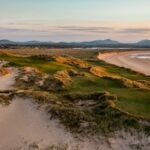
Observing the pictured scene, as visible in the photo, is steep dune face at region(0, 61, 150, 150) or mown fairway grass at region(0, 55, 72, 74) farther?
mown fairway grass at region(0, 55, 72, 74)

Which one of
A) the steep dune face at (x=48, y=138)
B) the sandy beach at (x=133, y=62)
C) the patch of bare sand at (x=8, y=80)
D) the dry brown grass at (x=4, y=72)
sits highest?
the dry brown grass at (x=4, y=72)

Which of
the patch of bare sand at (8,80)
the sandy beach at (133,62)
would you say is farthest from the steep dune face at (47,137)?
the sandy beach at (133,62)

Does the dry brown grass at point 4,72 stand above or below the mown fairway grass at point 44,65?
above

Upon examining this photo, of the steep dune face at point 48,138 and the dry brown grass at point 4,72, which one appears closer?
the steep dune face at point 48,138

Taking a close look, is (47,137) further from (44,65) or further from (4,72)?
(44,65)

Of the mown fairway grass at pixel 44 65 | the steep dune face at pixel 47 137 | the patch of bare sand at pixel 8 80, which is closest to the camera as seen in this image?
the steep dune face at pixel 47 137

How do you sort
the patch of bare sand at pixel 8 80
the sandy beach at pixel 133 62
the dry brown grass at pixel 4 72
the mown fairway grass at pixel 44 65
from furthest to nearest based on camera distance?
the sandy beach at pixel 133 62 < the mown fairway grass at pixel 44 65 < the dry brown grass at pixel 4 72 < the patch of bare sand at pixel 8 80

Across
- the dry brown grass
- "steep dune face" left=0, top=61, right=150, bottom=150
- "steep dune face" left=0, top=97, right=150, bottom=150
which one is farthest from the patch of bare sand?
"steep dune face" left=0, top=97, right=150, bottom=150

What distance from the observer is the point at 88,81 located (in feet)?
74.8

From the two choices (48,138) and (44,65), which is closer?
(48,138)

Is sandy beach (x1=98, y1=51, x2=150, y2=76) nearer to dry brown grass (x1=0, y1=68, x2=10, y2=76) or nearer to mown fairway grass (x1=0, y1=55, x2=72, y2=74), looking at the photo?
Result: mown fairway grass (x1=0, y1=55, x2=72, y2=74)

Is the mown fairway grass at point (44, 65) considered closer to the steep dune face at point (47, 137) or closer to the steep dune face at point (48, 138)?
the steep dune face at point (47, 137)

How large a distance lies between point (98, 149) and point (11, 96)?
17.1ft

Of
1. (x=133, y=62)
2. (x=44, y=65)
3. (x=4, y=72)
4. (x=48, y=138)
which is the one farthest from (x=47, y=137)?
(x=133, y=62)
